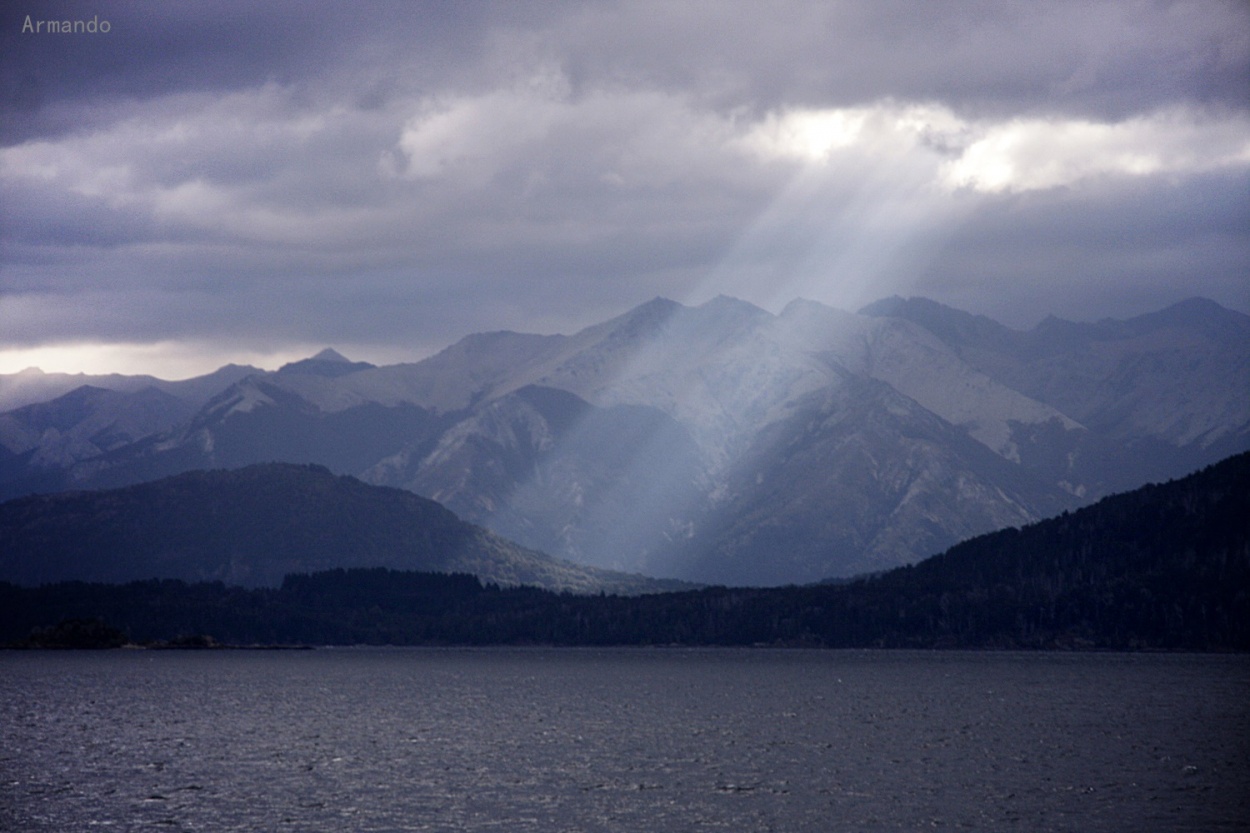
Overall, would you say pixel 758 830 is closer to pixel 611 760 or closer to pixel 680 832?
pixel 680 832

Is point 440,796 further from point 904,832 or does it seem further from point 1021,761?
point 1021,761

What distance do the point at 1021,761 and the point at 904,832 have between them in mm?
45738

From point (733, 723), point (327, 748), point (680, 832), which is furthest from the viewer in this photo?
point (733, 723)

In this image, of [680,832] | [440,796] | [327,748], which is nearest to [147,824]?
[440,796]

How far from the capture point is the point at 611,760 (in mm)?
147250

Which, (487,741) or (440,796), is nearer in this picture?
(440,796)

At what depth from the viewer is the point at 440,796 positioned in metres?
120

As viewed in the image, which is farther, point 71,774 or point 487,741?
point 487,741

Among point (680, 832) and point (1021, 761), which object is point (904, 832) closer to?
point (680, 832)

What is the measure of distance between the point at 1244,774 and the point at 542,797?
6911 cm

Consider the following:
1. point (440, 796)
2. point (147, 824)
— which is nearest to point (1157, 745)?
point (440, 796)

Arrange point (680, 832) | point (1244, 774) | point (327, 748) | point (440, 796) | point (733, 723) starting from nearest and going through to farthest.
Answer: point (680, 832) < point (440, 796) < point (1244, 774) < point (327, 748) < point (733, 723)

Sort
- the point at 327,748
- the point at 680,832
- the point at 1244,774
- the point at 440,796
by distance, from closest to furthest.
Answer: the point at 680,832 < the point at 440,796 < the point at 1244,774 < the point at 327,748

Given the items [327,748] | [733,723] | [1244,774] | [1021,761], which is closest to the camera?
[1244,774]
